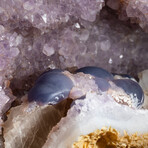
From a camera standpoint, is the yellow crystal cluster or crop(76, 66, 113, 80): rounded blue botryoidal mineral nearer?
the yellow crystal cluster

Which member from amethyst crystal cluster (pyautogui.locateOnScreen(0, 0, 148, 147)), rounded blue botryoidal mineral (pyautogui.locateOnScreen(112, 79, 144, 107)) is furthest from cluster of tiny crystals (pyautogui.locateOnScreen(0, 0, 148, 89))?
rounded blue botryoidal mineral (pyautogui.locateOnScreen(112, 79, 144, 107))

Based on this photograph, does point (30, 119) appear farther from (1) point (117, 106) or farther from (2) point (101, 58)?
(2) point (101, 58)

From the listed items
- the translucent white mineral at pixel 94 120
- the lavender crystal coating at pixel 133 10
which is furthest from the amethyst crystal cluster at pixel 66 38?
the translucent white mineral at pixel 94 120

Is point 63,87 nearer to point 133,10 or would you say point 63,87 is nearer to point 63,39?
point 63,39

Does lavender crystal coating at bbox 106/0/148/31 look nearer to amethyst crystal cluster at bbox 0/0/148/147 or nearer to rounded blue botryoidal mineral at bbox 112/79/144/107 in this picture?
amethyst crystal cluster at bbox 0/0/148/147

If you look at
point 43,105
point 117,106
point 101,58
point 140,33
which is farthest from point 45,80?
point 140,33
